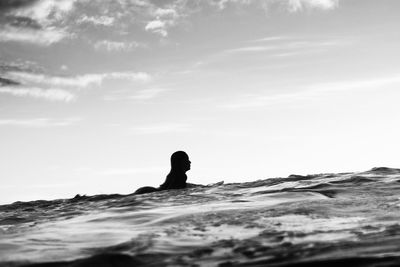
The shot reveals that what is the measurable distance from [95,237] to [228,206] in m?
3.04

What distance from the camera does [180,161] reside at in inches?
546

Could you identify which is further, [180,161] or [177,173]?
[177,173]

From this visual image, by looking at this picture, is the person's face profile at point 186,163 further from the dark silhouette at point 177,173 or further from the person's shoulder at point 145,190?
the person's shoulder at point 145,190

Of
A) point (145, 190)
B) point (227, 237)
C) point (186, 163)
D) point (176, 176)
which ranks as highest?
A: point (186, 163)

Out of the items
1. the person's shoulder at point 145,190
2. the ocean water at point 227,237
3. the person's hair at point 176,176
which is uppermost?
the person's hair at point 176,176

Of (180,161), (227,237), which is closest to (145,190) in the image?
(180,161)

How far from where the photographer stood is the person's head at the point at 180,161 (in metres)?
13.9

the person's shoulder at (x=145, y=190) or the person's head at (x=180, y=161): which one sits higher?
the person's head at (x=180, y=161)

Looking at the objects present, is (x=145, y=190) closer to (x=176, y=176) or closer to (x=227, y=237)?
(x=176, y=176)

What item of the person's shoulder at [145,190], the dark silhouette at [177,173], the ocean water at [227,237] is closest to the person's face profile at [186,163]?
the dark silhouette at [177,173]

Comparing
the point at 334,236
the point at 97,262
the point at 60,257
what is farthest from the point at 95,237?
the point at 334,236

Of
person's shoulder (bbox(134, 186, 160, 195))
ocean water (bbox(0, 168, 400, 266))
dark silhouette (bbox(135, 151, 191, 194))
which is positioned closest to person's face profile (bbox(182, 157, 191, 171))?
dark silhouette (bbox(135, 151, 191, 194))

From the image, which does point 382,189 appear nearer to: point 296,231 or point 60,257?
point 296,231

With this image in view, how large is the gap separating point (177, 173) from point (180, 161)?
0.43m
